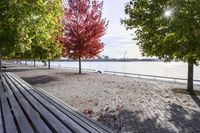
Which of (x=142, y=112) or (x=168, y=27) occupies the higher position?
(x=168, y=27)

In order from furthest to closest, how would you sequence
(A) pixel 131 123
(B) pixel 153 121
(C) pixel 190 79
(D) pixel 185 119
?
(C) pixel 190 79, (D) pixel 185 119, (B) pixel 153 121, (A) pixel 131 123

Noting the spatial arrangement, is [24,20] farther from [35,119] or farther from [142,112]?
[35,119]

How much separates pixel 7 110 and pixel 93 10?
33930 mm

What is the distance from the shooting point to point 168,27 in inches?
584

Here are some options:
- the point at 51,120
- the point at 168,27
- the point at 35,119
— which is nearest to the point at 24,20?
the point at 168,27

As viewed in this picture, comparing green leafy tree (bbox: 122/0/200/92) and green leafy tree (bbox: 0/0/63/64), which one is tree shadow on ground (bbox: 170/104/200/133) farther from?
green leafy tree (bbox: 0/0/63/64)

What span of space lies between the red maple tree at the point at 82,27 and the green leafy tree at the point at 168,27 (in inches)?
735

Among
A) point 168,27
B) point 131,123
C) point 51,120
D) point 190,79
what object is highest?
point 168,27

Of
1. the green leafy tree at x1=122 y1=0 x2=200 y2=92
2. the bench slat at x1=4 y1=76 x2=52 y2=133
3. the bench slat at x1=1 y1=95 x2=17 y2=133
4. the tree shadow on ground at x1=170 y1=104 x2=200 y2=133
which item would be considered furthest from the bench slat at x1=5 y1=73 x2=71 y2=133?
the green leafy tree at x1=122 y1=0 x2=200 y2=92

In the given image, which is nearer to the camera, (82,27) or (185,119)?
(185,119)

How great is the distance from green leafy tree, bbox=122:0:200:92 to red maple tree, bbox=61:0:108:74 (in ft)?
61.3

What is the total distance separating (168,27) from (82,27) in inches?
1010

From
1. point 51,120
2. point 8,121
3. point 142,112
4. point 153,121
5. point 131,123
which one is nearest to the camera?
point 8,121

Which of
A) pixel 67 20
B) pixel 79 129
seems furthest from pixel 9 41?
pixel 67 20
